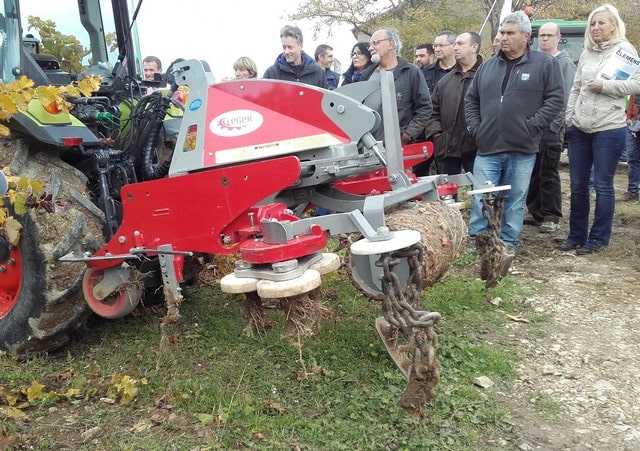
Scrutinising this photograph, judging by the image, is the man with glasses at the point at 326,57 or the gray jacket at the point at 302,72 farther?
the man with glasses at the point at 326,57

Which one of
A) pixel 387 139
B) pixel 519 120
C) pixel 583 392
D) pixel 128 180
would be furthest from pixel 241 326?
pixel 519 120

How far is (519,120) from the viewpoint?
15.5 feet

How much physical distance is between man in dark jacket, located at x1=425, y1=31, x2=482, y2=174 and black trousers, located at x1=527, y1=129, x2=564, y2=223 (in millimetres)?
944

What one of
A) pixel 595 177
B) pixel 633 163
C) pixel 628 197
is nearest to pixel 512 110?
pixel 595 177

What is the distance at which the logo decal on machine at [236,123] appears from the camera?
297 cm

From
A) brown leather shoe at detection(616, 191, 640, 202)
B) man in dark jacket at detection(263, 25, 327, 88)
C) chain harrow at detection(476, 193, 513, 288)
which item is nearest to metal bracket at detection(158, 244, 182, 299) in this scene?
chain harrow at detection(476, 193, 513, 288)

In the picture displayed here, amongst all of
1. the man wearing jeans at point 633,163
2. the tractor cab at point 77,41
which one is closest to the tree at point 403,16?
the man wearing jeans at point 633,163

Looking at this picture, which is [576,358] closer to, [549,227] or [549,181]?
[549,227]

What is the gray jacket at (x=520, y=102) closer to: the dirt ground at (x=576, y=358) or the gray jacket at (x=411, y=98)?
the gray jacket at (x=411, y=98)

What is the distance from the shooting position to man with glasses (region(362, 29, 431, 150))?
503cm

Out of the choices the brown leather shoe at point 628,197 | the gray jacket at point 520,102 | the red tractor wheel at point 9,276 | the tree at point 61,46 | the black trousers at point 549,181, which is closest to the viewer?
the red tractor wheel at point 9,276

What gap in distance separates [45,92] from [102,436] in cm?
145

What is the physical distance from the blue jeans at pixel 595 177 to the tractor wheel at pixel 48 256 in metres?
3.92

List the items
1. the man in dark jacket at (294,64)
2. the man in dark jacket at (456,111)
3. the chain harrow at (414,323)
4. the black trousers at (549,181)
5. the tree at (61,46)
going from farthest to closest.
→ the black trousers at (549,181), the man in dark jacket at (294,64), the man in dark jacket at (456,111), the tree at (61,46), the chain harrow at (414,323)
